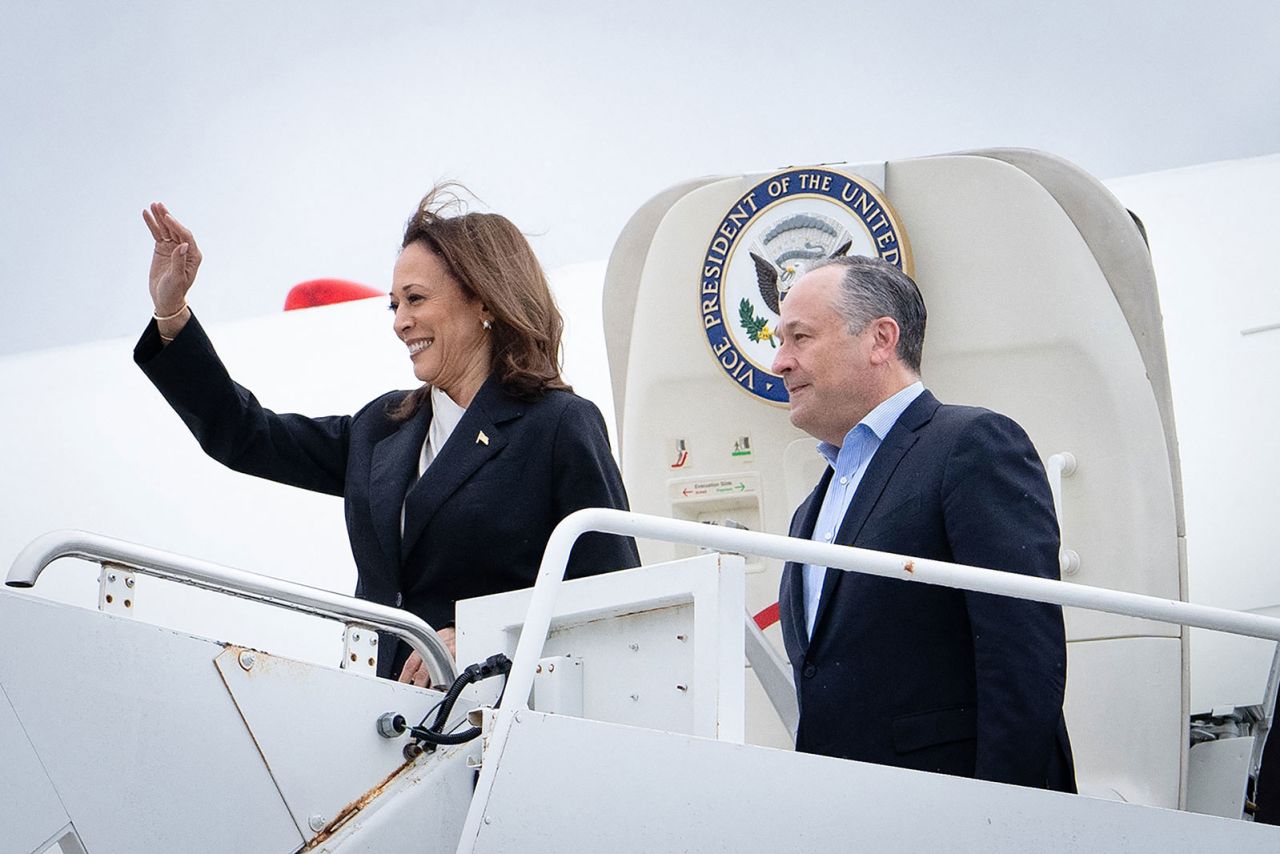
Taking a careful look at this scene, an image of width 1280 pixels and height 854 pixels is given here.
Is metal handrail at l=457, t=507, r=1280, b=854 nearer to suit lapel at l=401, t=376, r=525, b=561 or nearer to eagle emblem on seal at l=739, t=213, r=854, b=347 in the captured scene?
suit lapel at l=401, t=376, r=525, b=561

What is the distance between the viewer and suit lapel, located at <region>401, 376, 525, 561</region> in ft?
10.8

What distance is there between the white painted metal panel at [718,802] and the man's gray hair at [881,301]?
125 cm

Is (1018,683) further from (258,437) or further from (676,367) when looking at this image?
(676,367)

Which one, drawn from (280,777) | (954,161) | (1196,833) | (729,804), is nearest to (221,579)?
(280,777)

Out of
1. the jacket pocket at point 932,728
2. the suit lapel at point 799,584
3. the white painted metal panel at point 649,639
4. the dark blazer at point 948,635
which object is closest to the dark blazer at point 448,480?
the suit lapel at point 799,584

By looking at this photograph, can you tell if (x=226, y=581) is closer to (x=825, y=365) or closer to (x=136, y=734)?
(x=136, y=734)

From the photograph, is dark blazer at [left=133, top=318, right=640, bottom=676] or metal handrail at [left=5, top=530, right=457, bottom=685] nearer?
metal handrail at [left=5, top=530, right=457, bottom=685]

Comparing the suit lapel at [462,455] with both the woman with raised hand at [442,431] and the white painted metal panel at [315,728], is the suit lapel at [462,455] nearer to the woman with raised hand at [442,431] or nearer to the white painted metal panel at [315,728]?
the woman with raised hand at [442,431]

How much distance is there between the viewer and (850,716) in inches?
117

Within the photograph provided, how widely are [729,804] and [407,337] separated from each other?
165cm

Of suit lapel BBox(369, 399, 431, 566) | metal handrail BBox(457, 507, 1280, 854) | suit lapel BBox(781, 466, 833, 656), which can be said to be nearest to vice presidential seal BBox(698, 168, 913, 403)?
suit lapel BBox(781, 466, 833, 656)

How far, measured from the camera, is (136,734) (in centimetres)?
231

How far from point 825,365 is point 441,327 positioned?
0.92 m

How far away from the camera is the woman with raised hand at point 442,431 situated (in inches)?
129
